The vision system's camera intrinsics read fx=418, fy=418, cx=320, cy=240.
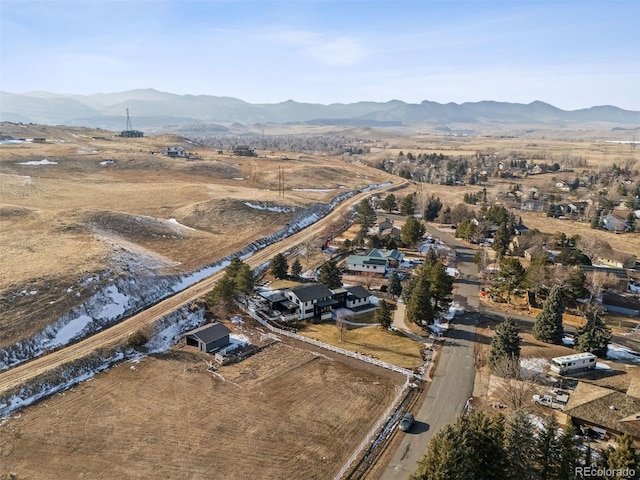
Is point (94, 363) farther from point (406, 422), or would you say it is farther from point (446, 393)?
point (446, 393)

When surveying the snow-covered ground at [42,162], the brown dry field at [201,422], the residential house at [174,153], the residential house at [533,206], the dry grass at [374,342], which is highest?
the residential house at [174,153]

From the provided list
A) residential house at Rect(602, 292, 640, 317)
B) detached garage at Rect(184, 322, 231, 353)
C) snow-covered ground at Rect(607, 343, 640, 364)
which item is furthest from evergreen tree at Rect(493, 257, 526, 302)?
detached garage at Rect(184, 322, 231, 353)

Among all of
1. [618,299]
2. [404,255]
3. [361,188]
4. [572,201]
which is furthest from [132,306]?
[572,201]

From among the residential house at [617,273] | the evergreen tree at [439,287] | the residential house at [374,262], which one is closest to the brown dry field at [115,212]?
the residential house at [374,262]

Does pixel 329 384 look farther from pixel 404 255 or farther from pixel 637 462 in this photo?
pixel 404 255

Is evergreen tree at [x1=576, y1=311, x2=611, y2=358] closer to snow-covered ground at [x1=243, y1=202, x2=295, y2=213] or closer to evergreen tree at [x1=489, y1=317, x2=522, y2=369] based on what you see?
evergreen tree at [x1=489, y1=317, x2=522, y2=369]

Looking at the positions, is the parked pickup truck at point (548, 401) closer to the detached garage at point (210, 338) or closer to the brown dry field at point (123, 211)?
the detached garage at point (210, 338)

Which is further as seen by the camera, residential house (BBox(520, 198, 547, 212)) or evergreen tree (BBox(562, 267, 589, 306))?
residential house (BBox(520, 198, 547, 212))
